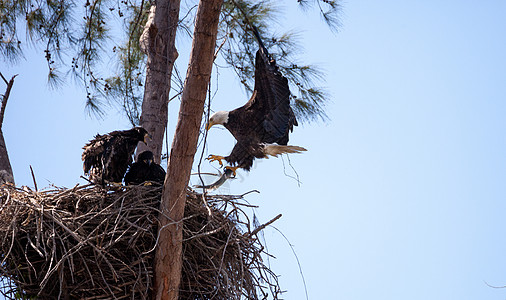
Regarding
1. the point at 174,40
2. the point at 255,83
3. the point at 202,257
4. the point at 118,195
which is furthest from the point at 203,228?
the point at 174,40

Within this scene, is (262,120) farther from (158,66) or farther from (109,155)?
(109,155)

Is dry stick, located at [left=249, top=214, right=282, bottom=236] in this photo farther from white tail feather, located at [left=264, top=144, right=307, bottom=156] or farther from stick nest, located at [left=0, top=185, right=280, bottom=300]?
white tail feather, located at [left=264, top=144, right=307, bottom=156]

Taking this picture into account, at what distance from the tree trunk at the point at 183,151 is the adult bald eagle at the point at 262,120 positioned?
1497 mm

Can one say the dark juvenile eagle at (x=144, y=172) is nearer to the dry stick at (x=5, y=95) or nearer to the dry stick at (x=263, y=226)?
the dry stick at (x=263, y=226)

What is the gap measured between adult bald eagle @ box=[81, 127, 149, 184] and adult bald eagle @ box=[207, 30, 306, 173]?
97 cm

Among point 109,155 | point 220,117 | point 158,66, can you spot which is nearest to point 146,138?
point 109,155

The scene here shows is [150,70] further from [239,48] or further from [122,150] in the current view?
[122,150]

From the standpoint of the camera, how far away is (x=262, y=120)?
5.46 m

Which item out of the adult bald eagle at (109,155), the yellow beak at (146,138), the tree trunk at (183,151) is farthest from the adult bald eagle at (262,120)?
the tree trunk at (183,151)

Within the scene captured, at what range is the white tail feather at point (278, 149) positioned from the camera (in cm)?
550

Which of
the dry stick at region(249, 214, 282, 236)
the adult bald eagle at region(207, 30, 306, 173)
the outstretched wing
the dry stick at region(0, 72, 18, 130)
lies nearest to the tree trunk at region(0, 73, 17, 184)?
the dry stick at region(0, 72, 18, 130)

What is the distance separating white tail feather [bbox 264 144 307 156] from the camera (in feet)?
18.0

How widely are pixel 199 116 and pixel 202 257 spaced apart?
86 centimetres

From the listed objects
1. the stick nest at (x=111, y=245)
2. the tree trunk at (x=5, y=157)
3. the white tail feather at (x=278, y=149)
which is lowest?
the stick nest at (x=111, y=245)
